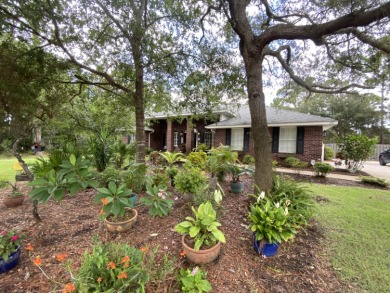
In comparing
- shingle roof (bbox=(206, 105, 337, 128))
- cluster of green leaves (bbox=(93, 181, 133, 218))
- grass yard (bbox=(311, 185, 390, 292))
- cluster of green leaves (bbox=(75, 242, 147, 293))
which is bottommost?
grass yard (bbox=(311, 185, 390, 292))

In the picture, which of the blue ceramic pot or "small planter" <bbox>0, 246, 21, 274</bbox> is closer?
"small planter" <bbox>0, 246, 21, 274</bbox>

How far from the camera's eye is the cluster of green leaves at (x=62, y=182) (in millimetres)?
1781

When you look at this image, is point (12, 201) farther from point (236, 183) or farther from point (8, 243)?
point (236, 183)

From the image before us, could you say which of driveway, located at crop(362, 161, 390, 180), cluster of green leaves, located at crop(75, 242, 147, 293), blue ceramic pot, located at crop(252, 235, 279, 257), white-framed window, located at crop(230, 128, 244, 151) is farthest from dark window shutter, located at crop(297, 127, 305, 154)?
cluster of green leaves, located at crop(75, 242, 147, 293)

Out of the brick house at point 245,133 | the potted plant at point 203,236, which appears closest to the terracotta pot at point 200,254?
the potted plant at point 203,236

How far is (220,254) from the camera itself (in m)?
2.28

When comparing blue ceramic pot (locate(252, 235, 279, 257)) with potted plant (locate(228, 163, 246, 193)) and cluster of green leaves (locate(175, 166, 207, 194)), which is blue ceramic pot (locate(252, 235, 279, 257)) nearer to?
cluster of green leaves (locate(175, 166, 207, 194))

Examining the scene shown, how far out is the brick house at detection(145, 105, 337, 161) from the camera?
10164mm

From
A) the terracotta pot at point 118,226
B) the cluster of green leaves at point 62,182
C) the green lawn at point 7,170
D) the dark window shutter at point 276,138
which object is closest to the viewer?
the cluster of green leaves at point 62,182

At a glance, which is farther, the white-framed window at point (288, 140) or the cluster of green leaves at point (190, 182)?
the white-framed window at point (288, 140)

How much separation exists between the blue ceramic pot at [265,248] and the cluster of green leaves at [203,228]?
2.08 feet

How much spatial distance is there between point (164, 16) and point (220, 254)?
5.13 meters

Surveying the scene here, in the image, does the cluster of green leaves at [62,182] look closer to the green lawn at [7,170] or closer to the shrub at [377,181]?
the green lawn at [7,170]

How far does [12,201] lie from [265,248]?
4866mm
